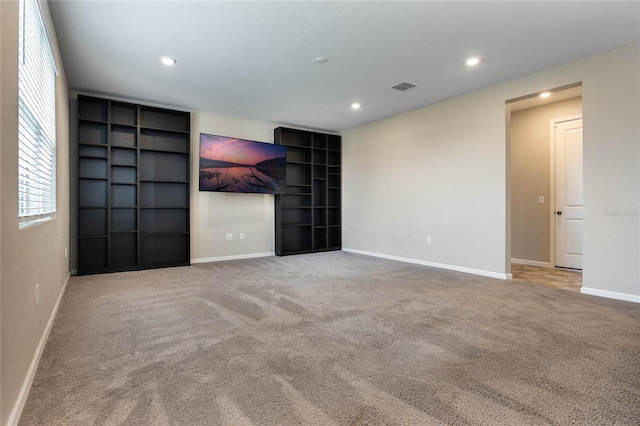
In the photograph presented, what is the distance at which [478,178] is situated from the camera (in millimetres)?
4629

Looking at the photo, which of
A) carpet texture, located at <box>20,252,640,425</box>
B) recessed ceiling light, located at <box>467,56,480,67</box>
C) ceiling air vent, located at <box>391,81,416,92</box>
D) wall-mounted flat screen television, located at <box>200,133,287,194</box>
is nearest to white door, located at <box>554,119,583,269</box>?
carpet texture, located at <box>20,252,640,425</box>

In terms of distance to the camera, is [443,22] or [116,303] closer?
[443,22]

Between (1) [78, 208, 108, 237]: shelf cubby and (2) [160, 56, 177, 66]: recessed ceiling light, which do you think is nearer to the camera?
(2) [160, 56, 177, 66]: recessed ceiling light

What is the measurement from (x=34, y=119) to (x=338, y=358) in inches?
102

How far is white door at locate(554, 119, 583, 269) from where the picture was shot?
16.2 ft

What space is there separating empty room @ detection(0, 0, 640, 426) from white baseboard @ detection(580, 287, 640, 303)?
0.7 inches

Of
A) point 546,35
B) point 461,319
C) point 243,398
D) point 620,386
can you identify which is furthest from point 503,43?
point 243,398

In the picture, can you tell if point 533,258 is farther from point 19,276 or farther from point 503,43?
point 19,276

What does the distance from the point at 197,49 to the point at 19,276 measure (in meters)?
2.68

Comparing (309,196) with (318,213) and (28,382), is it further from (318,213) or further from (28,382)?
(28,382)

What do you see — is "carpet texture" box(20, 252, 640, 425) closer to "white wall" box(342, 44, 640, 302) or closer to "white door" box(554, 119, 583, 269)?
"white wall" box(342, 44, 640, 302)

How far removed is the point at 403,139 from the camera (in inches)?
227

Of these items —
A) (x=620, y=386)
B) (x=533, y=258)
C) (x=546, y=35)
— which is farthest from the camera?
(x=533, y=258)

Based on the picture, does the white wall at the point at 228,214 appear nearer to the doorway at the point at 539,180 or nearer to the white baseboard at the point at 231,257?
the white baseboard at the point at 231,257
